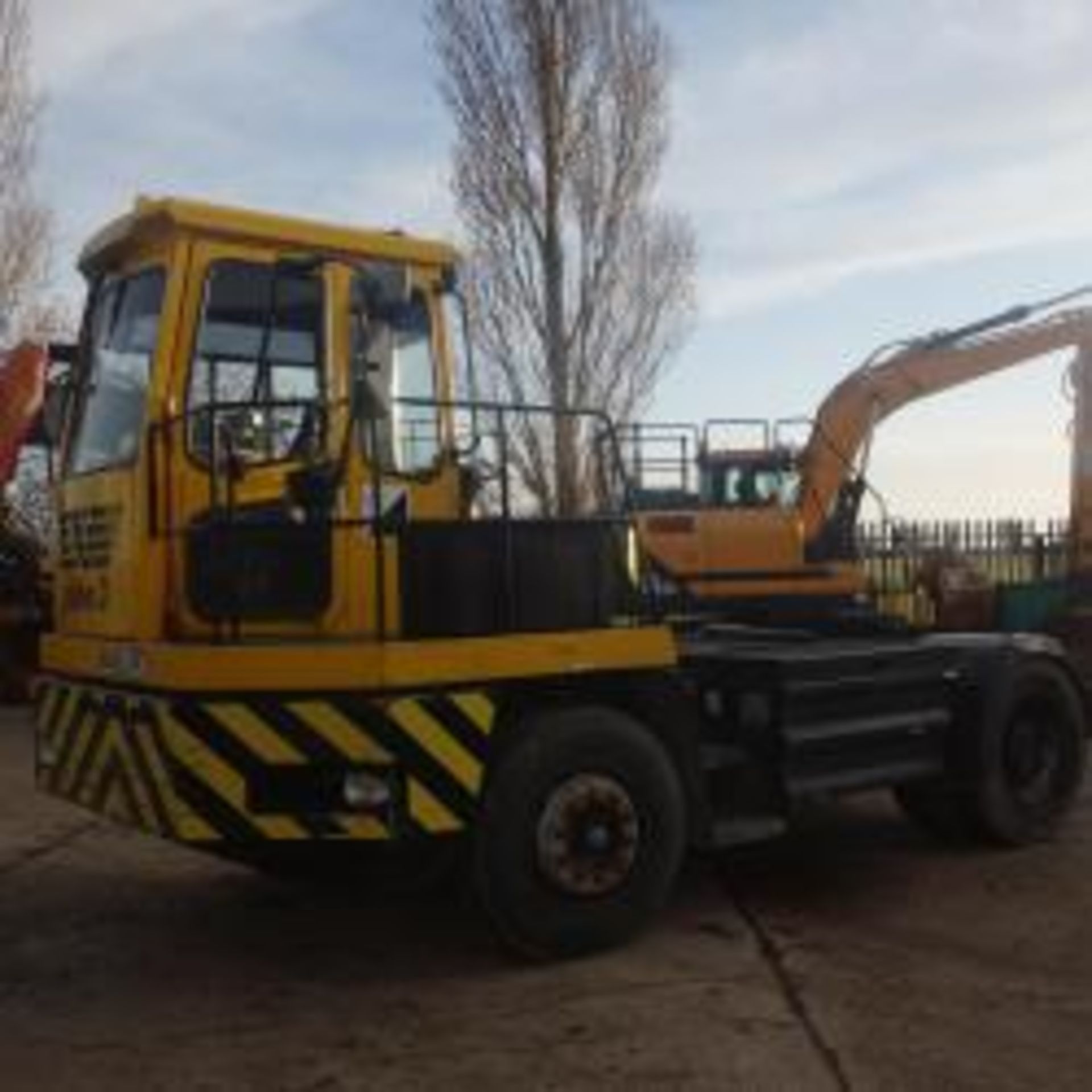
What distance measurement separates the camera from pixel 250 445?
7.88 metres

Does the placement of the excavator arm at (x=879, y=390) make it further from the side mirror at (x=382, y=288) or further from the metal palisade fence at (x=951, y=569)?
the side mirror at (x=382, y=288)

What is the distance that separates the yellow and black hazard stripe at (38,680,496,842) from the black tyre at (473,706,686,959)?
232mm

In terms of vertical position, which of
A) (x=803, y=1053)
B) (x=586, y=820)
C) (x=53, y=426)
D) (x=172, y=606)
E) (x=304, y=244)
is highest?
(x=304, y=244)

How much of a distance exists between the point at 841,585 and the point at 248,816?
968cm

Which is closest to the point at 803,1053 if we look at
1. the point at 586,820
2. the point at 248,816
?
the point at 586,820

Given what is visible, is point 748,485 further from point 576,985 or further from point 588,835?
point 576,985

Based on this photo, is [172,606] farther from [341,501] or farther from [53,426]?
[53,426]

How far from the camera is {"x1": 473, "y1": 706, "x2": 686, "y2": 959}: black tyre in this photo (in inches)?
300

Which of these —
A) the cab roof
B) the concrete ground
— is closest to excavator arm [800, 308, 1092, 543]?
the concrete ground

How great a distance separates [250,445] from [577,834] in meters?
2.02

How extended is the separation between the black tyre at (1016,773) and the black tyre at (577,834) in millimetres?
2193

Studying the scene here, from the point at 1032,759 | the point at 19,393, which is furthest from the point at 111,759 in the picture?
the point at 19,393

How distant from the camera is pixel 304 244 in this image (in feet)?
26.8

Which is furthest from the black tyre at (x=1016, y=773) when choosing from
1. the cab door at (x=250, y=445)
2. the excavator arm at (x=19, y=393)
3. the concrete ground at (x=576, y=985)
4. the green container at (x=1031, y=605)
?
the excavator arm at (x=19, y=393)
